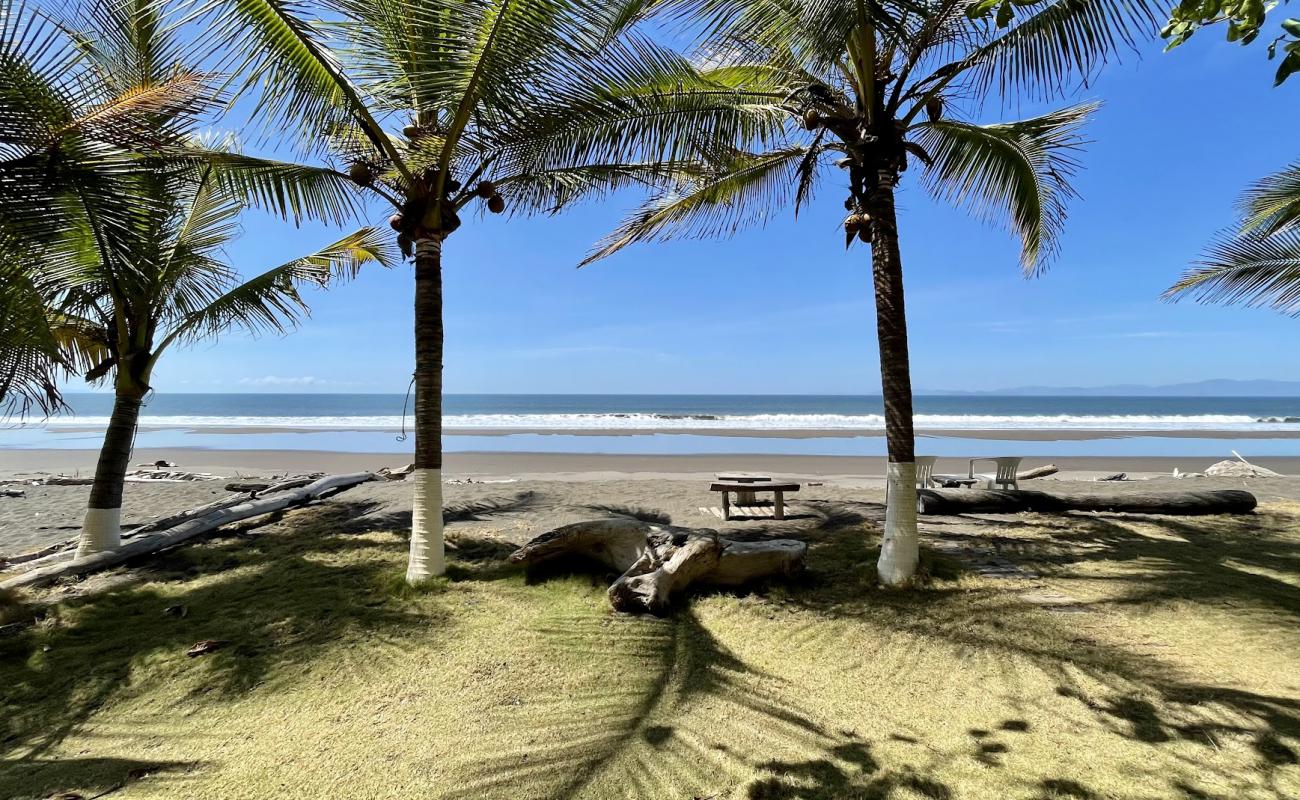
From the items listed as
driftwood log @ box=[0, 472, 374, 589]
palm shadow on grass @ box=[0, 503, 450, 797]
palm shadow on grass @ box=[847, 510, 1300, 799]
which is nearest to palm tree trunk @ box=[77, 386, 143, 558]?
driftwood log @ box=[0, 472, 374, 589]

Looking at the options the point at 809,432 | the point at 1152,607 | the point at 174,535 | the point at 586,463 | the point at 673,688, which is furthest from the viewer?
the point at 809,432

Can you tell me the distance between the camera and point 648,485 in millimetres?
11555

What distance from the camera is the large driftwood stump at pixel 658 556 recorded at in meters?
4.72

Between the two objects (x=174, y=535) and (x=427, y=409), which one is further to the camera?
(x=174, y=535)

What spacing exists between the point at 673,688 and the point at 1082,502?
24.0 ft

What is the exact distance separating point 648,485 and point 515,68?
8453mm

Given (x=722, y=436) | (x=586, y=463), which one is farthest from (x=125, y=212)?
(x=722, y=436)

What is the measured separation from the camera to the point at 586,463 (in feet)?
59.5

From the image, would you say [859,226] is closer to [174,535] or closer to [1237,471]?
[174,535]

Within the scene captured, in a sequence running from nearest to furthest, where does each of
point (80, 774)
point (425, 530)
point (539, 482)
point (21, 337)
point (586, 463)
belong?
point (80, 774)
point (21, 337)
point (425, 530)
point (539, 482)
point (586, 463)

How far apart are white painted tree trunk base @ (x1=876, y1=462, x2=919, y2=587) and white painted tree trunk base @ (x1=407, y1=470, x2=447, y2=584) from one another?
4.02 m

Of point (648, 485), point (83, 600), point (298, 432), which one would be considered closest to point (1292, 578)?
point (648, 485)

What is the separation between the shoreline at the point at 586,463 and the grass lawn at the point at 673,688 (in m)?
9.81

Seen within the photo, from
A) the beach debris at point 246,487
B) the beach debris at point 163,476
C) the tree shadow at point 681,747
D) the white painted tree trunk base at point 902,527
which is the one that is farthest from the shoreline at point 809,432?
the tree shadow at point 681,747
